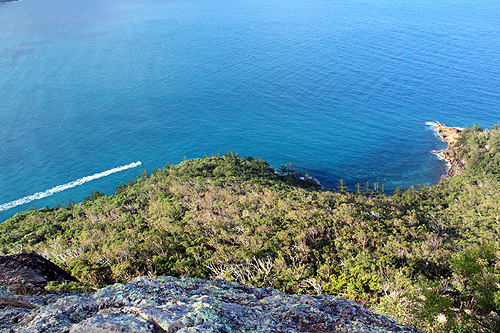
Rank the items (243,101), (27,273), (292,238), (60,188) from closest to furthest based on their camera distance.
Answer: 1. (27,273)
2. (292,238)
3. (60,188)
4. (243,101)

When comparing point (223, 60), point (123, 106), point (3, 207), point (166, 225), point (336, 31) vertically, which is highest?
point (336, 31)

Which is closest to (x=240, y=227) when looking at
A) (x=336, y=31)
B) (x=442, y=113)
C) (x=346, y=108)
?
(x=346, y=108)

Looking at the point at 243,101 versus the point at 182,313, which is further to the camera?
the point at 243,101

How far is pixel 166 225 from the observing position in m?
49.8

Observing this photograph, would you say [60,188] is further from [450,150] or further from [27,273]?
[450,150]

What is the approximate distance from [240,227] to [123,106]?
280ft

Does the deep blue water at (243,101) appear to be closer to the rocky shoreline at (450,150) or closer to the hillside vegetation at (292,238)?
the rocky shoreline at (450,150)

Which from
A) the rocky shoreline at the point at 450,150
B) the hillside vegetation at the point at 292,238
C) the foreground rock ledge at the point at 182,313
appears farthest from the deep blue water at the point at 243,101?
the foreground rock ledge at the point at 182,313

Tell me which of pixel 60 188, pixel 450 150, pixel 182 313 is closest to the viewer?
pixel 182 313

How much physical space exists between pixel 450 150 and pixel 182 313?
10160cm

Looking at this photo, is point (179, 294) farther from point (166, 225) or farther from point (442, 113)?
point (442, 113)

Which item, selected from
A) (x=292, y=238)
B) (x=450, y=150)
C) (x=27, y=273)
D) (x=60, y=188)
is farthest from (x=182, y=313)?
(x=450, y=150)

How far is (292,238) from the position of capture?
134 ft

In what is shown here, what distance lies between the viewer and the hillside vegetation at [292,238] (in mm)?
21734
